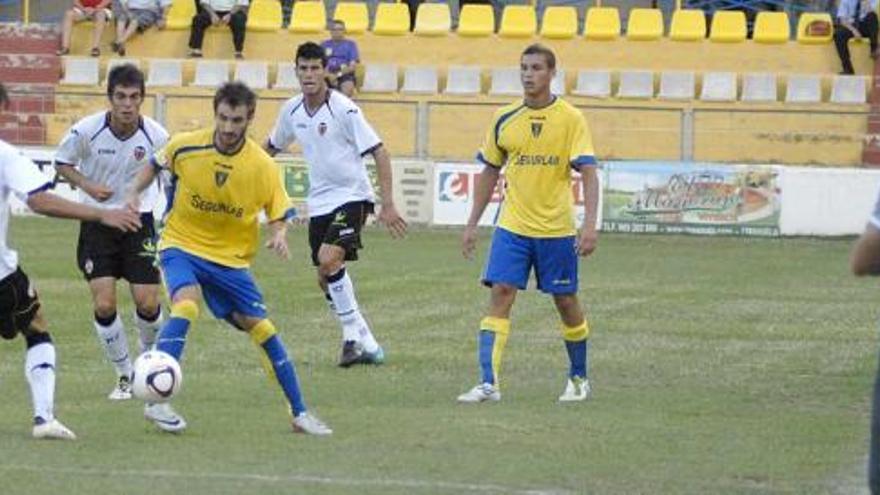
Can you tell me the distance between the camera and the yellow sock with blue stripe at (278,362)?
10430 millimetres

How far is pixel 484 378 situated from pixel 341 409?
Result: 0.95m

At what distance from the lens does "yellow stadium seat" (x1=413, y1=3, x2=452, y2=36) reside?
33000mm

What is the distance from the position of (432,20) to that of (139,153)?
2134 cm

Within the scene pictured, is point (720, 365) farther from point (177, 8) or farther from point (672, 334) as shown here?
point (177, 8)

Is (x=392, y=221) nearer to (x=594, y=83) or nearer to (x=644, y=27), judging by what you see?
(x=594, y=83)

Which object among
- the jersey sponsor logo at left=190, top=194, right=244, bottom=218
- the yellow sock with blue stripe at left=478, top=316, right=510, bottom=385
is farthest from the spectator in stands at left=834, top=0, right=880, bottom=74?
the jersey sponsor logo at left=190, top=194, right=244, bottom=218

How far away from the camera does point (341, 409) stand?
38.0 feet

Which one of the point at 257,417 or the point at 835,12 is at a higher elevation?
the point at 835,12

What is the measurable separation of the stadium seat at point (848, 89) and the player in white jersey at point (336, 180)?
1795 cm

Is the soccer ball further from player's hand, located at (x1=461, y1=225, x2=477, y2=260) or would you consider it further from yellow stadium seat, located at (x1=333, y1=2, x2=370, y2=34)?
yellow stadium seat, located at (x1=333, y1=2, x2=370, y2=34)

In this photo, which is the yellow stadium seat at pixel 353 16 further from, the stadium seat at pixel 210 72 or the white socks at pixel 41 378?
the white socks at pixel 41 378

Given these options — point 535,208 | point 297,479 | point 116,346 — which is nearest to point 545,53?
point 535,208

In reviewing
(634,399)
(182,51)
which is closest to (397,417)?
(634,399)

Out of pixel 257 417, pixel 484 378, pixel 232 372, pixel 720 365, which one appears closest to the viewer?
pixel 257 417
